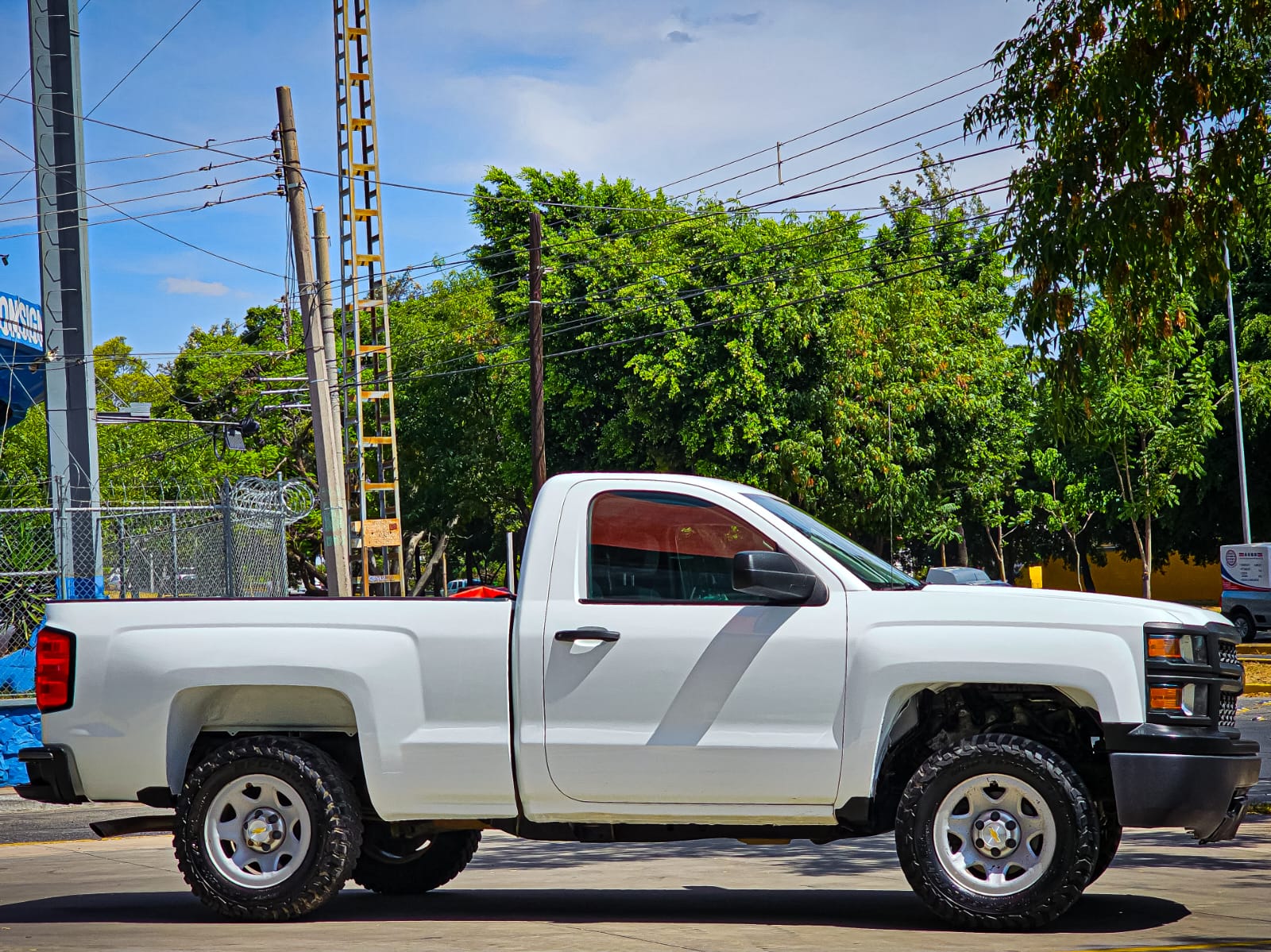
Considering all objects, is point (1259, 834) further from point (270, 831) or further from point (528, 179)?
point (528, 179)

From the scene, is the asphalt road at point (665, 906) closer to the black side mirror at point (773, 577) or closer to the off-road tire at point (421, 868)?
the off-road tire at point (421, 868)

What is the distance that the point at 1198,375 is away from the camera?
31.9 meters

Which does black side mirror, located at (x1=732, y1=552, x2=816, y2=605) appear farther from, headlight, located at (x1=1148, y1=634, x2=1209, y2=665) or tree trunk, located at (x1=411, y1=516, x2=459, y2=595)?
tree trunk, located at (x1=411, y1=516, x2=459, y2=595)

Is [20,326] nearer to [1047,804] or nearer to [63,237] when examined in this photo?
[63,237]

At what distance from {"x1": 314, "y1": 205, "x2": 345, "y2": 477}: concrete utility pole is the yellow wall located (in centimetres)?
3838

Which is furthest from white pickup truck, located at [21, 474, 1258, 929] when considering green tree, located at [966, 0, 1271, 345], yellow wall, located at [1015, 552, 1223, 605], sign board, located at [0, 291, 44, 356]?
yellow wall, located at [1015, 552, 1223, 605]

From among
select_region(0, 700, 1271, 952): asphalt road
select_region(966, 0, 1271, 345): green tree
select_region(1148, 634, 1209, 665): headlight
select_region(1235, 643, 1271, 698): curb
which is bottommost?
select_region(1235, 643, 1271, 698): curb

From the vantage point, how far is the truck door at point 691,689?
6.39 metres

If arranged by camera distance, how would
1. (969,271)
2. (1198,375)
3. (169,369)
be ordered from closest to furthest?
(1198,375) < (969,271) < (169,369)

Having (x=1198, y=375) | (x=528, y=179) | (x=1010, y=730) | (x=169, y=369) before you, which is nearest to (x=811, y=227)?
(x=528, y=179)

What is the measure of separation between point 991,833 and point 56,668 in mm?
4422

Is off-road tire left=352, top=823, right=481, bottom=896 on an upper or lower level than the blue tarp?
lower

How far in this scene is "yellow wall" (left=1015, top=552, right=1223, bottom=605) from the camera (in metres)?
54.1

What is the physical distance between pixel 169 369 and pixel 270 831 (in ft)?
215
